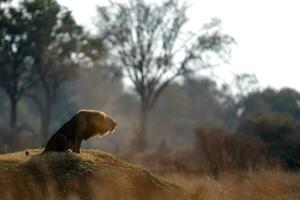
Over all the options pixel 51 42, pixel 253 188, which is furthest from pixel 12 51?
Result: pixel 253 188

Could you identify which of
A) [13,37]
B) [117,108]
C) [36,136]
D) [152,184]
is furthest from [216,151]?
[117,108]

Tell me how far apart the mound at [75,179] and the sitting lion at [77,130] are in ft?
1.82

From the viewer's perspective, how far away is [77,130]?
496 inches

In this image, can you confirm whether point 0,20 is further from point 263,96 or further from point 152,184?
point 152,184

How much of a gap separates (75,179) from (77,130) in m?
1.61

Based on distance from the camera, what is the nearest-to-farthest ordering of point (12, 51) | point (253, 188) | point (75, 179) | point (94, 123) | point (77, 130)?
point (75, 179) → point (77, 130) → point (94, 123) → point (253, 188) → point (12, 51)

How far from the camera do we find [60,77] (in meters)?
51.9

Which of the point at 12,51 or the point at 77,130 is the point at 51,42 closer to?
the point at 12,51

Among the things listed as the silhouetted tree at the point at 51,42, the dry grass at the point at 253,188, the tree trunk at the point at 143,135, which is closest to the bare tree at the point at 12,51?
the silhouetted tree at the point at 51,42

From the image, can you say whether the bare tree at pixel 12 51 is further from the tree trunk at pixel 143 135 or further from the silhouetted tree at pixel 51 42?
→ the tree trunk at pixel 143 135

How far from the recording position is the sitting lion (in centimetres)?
1232

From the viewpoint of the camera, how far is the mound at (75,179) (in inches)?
428

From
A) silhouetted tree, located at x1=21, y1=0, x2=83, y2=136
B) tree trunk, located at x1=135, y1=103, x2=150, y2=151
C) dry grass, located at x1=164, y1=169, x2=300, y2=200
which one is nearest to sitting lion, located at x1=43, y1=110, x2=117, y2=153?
dry grass, located at x1=164, y1=169, x2=300, y2=200

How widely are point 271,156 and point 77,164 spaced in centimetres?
1643
